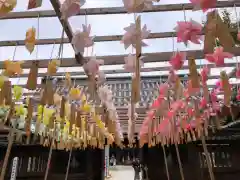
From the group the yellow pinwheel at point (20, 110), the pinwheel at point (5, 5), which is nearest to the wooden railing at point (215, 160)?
the yellow pinwheel at point (20, 110)

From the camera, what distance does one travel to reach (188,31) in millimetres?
1338

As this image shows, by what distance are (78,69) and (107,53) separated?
109cm

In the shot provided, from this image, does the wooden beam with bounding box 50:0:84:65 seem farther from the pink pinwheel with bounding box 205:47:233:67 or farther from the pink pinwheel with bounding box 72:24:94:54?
the pink pinwheel with bounding box 205:47:233:67

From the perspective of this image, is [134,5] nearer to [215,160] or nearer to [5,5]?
[5,5]

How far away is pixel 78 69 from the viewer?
13.0 feet

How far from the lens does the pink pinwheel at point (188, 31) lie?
1.33m

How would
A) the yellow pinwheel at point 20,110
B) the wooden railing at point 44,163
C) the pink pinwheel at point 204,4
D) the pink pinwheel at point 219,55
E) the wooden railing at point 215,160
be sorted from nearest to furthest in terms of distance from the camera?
the pink pinwheel at point 204,4, the pink pinwheel at point 219,55, the yellow pinwheel at point 20,110, the wooden railing at point 215,160, the wooden railing at point 44,163

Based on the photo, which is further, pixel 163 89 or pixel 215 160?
pixel 215 160

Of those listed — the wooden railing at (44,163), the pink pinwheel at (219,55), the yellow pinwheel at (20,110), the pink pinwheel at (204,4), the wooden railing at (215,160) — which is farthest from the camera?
the wooden railing at (44,163)

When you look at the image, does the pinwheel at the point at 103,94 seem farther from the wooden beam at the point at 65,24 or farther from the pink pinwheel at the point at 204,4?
the pink pinwheel at the point at 204,4

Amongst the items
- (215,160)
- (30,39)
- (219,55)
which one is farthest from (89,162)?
(219,55)

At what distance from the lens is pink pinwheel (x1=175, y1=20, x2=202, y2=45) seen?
1.33m

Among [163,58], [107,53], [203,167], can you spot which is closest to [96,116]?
[107,53]

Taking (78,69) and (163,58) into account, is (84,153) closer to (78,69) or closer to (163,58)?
(78,69)
